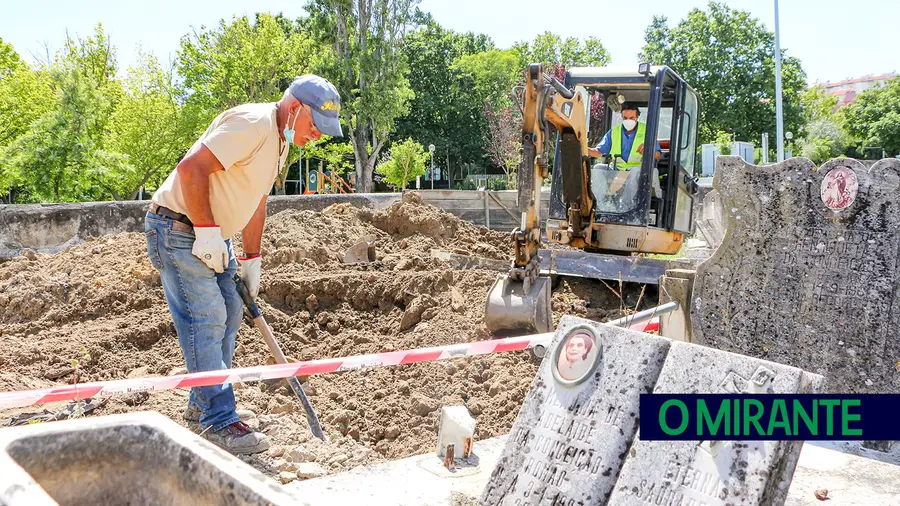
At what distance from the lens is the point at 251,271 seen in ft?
14.0

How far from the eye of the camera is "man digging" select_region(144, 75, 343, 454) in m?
3.57

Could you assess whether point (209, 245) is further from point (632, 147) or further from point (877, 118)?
point (877, 118)

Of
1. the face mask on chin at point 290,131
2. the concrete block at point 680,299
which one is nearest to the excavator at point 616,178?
the concrete block at point 680,299

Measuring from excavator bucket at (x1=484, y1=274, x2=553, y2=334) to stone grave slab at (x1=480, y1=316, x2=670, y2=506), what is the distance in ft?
10.8

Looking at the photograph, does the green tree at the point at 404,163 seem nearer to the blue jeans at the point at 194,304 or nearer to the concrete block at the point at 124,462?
the blue jeans at the point at 194,304

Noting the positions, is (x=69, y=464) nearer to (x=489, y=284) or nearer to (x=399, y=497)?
(x=399, y=497)

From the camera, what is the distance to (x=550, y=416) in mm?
2619

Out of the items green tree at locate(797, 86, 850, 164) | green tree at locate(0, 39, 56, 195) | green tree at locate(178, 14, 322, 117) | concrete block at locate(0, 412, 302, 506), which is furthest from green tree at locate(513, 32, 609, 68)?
concrete block at locate(0, 412, 302, 506)

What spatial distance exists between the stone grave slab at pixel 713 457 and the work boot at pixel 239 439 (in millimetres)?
1885

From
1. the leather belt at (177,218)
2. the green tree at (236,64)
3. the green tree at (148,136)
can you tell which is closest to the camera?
the leather belt at (177,218)

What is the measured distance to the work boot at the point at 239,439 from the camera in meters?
3.47

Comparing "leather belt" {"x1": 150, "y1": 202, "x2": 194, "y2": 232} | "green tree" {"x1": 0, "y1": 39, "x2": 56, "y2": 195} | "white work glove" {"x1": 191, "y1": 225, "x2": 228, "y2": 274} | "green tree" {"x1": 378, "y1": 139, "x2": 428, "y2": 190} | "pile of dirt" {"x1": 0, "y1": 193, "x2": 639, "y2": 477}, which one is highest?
"green tree" {"x1": 0, "y1": 39, "x2": 56, "y2": 195}

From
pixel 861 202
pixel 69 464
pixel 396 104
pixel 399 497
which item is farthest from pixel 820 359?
pixel 396 104

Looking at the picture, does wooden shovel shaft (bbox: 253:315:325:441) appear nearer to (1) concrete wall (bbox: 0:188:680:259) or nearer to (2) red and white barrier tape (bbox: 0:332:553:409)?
(2) red and white barrier tape (bbox: 0:332:553:409)
